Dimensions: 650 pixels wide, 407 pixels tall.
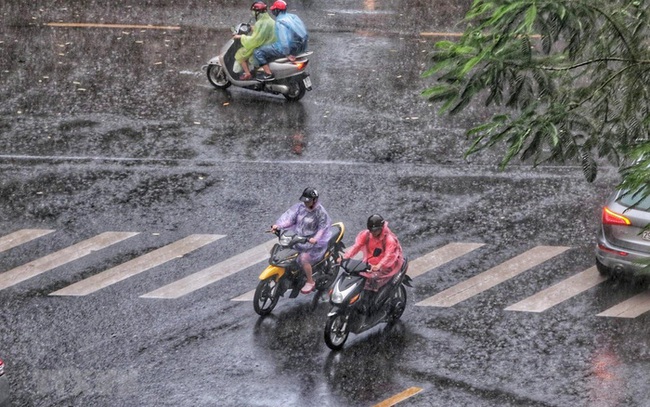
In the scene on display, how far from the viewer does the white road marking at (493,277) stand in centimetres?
1423

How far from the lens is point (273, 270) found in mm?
13766

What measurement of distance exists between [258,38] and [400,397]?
29.5 feet

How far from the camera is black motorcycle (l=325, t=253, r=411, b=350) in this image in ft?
42.8

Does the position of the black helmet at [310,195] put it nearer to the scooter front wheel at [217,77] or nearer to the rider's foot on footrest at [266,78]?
the rider's foot on footrest at [266,78]

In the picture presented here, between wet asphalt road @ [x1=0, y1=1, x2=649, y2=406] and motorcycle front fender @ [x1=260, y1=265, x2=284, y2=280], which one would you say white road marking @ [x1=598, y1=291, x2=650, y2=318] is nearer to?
wet asphalt road @ [x1=0, y1=1, x2=649, y2=406]

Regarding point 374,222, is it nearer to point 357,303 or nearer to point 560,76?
point 357,303

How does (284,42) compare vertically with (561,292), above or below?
above

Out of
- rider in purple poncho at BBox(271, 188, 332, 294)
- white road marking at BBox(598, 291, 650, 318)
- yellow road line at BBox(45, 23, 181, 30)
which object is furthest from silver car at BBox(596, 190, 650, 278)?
yellow road line at BBox(45, 23, 181, 30)

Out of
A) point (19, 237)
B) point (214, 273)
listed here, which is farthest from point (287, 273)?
point (19, 237)

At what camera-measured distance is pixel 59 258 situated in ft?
49.6

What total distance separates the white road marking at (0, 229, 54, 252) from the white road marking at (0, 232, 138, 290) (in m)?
0.54

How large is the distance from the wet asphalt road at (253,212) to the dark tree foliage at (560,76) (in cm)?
379

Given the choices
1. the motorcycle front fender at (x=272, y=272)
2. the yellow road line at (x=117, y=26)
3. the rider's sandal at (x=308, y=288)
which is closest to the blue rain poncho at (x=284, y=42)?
the yellow road line at (x=117, y=26)

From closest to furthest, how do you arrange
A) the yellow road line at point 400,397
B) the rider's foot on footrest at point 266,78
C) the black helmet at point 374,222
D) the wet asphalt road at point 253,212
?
1. the yellow road line at point 400,397
2. the wet asphalt road at point 253,212
3. the black helmet at point 374,222
4. the rider's foot on footrest at point 266,78
